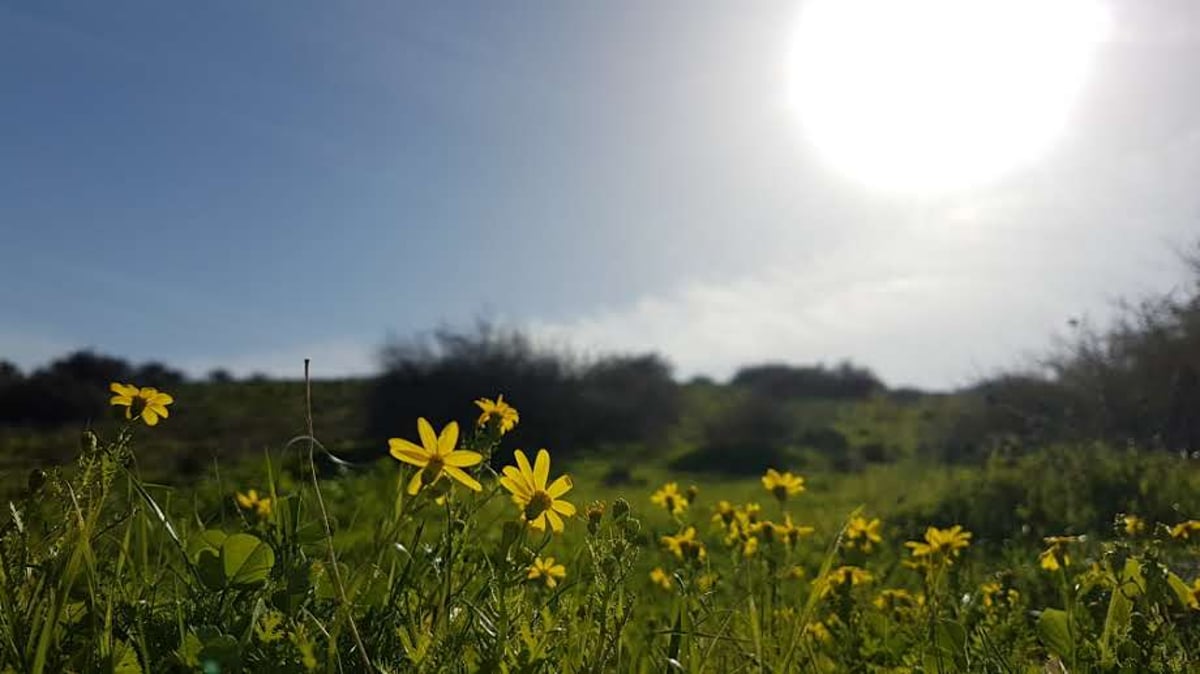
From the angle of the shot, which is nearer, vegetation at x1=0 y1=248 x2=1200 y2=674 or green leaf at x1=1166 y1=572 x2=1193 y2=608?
vegetation at x1=0 y1=248 x2=1200 y2=674

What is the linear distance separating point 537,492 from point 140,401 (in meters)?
0.66

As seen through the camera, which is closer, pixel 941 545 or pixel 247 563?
pixel 247 563

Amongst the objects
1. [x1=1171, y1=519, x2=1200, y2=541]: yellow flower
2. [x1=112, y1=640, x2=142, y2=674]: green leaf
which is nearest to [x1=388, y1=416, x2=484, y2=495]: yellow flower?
[x1=112, y1=640, x2=142, y2=674]: green leaf

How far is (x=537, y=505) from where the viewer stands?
121cm

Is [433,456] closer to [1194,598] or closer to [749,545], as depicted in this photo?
[749,545]

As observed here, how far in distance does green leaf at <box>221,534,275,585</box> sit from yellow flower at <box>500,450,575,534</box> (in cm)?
37

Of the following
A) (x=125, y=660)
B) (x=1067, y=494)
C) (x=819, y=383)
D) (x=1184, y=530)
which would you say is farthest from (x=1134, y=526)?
(x=819, y=383)

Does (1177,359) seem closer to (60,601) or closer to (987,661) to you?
(987,661)

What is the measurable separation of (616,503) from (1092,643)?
3.12 ft

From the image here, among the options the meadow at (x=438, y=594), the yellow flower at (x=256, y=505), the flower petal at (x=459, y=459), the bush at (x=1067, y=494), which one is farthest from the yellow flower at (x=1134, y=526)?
the bush at (x=1067, y=494)

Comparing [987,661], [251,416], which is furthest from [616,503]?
[251,416]

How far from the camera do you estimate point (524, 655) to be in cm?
109

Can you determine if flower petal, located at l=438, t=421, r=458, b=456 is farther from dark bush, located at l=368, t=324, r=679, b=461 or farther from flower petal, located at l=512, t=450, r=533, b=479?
dark bush, located at l=368, t=324, r=679, b=461

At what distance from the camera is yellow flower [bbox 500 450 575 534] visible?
3.95ft
